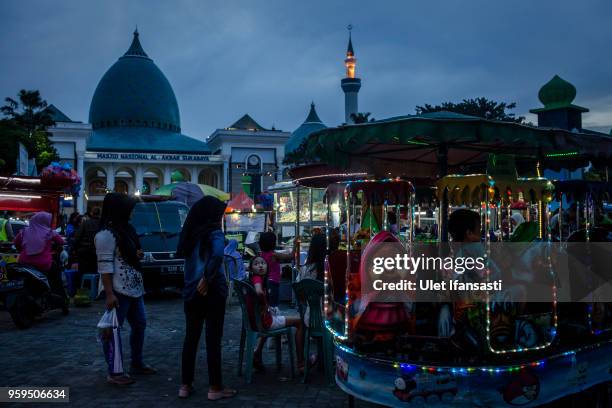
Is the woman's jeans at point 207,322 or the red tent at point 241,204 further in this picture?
the red tent at point 241,204

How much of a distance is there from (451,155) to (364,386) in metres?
3.45

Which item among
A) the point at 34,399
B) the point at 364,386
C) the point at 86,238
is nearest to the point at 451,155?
the point at 364,386

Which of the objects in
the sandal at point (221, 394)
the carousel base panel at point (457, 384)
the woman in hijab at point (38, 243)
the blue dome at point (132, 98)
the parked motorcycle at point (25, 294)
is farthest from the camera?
the blue dome at point (132, 98)

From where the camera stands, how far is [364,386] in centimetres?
404

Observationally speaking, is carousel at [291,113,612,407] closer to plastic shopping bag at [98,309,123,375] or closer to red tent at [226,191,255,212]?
plastic shopping bag at [98,309,123,375]

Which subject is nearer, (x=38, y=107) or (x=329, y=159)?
(x=329, y=159)

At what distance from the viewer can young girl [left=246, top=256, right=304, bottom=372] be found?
554 centimetres

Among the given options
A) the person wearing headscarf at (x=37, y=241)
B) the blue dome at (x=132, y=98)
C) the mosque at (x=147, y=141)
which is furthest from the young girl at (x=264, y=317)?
the blue dome at (x=132, y=98)

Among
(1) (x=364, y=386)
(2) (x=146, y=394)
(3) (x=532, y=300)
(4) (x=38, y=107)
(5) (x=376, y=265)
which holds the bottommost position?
(2) (x=146, y=394)

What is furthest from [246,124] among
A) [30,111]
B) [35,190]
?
[35,190]

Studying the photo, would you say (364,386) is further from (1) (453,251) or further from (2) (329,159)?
(2) (329,159)

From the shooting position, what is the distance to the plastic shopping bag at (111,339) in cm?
527

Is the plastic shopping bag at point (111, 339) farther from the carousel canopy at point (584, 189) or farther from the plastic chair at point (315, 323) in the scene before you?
the carousel canopy at point (584, 189)

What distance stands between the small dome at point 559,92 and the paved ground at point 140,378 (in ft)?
77.2
